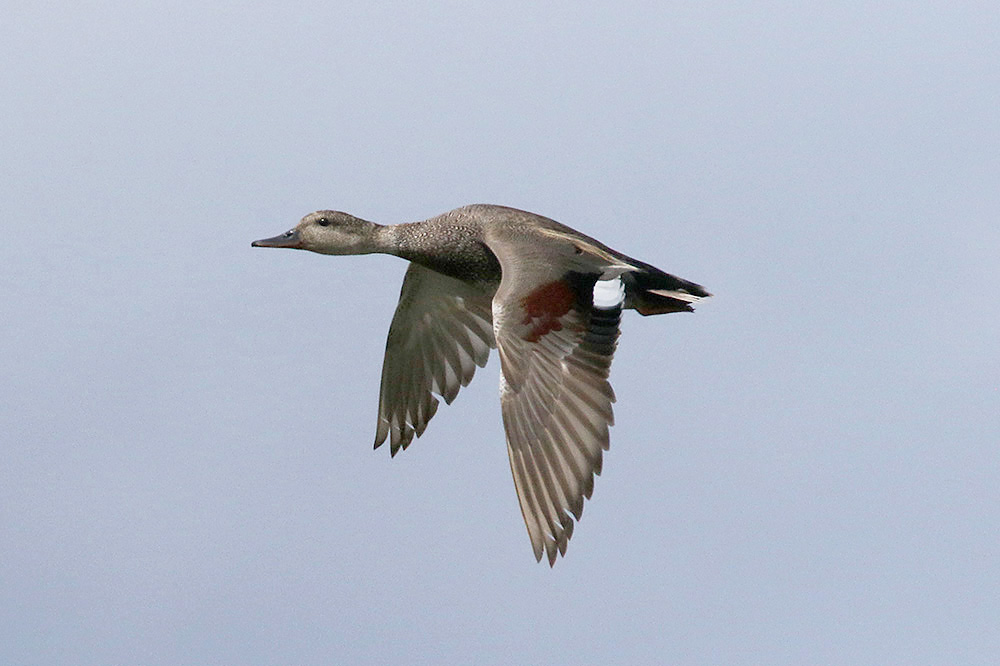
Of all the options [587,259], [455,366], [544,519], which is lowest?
[544,519]

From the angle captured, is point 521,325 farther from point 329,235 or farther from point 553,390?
point 329,235

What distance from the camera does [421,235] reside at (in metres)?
10.5

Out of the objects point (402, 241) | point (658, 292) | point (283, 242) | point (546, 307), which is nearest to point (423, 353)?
point (402, 241)

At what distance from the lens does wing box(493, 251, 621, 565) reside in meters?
8.33

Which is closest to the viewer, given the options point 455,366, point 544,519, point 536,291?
point 544,519

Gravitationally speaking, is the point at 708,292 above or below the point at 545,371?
above

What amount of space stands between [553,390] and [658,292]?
4.89 feet

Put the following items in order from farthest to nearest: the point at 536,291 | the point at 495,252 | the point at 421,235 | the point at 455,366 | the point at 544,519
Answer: the point at 455,366 < the point at 421,235 < the point at 495,252 < the point at 536,291 < the point at 544,519

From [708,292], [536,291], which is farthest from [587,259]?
[708,292]

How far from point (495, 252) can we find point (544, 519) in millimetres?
1950

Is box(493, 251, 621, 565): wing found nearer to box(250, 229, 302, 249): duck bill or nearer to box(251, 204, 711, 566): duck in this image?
box(251, 204, 711, 566): duck

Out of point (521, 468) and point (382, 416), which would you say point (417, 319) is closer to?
point (382, 416)

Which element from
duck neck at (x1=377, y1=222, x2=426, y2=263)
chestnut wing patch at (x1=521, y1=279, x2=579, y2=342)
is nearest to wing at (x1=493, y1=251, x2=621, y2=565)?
chestnut wing patch at (x1=521, y1=279, x2=579, y2=342)

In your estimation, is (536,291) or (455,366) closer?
(536,291)
